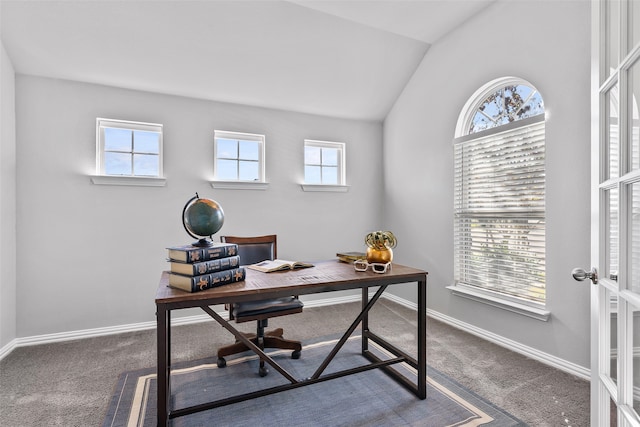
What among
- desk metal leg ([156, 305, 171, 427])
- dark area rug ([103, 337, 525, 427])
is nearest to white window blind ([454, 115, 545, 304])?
dark area rug ([103, 337, 525, 427])

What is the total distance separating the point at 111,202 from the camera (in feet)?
9.48

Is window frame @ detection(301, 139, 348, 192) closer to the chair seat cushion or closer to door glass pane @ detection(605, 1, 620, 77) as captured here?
the chair seat cushion

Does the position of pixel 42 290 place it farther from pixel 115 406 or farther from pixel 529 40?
pixel 529 40

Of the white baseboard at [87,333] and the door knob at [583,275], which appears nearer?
the door knob at [583,275]

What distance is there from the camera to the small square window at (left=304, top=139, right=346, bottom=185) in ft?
12.3

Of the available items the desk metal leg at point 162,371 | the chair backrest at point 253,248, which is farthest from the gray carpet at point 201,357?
the chair backrest at point 253,248

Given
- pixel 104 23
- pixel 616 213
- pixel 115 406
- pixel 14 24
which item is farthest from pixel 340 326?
pixel 14 24

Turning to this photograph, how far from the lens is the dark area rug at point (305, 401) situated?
1.64 metres

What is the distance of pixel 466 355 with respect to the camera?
93.2 inches

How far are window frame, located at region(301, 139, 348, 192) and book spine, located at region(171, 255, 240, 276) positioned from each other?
2.13 m

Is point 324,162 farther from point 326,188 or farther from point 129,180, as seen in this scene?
point 129,180

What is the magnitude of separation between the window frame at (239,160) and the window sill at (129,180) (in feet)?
1.60

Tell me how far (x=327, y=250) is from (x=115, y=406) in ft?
7.96

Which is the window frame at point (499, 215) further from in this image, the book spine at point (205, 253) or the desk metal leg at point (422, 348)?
the book spine at point (205, 253)
